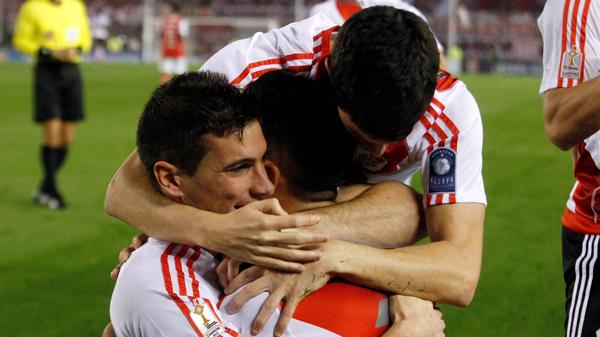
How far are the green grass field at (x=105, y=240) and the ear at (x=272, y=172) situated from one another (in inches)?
119

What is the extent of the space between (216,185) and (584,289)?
1.48 metres

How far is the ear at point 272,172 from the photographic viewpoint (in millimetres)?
2688

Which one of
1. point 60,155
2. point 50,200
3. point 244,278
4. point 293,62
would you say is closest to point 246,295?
point 244,278

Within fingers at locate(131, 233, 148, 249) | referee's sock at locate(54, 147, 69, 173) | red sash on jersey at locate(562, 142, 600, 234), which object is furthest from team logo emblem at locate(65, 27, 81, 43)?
red sash on jersey at locate(562, 142, 600, 234)

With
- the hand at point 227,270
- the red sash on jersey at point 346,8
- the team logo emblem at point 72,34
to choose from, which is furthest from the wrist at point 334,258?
the team logo emblem at point 72,34

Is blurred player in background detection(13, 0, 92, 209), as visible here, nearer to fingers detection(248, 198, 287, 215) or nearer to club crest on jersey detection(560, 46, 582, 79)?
club crest on jersey detection(560, 46, 582, 79)

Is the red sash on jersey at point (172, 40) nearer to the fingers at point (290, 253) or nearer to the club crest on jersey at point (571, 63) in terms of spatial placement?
the club crest on jersey at point (571, 63)

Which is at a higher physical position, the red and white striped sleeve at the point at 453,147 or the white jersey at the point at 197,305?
the red and white striped sleeve at the point at 453,147

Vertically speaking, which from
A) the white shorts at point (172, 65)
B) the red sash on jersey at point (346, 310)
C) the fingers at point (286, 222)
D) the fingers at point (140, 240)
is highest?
the fingers at point (286, 222)

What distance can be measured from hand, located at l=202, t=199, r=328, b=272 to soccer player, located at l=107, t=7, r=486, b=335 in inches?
0.4

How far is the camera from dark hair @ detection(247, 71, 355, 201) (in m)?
2.69

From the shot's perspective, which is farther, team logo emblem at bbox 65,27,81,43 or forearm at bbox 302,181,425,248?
team logo emblem at bbox 65,27,81,43

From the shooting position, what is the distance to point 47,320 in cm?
569

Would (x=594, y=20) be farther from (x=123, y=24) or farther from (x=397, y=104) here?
(x=123, y=24)
